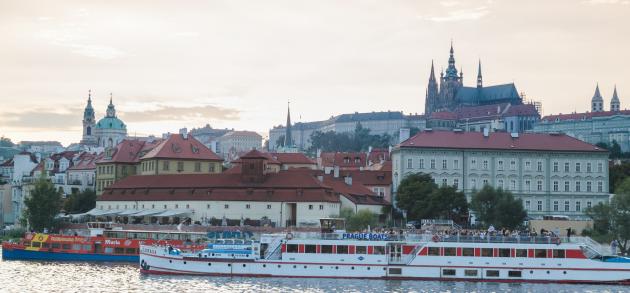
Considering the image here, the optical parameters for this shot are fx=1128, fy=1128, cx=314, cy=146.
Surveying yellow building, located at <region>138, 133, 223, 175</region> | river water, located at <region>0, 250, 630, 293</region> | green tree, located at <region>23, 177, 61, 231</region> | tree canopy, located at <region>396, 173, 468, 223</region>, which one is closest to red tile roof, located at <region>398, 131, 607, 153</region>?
tree canopy, located at <region>396, 173, 468, 223</region>

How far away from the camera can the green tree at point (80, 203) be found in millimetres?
126312

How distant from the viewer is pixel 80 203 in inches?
5005

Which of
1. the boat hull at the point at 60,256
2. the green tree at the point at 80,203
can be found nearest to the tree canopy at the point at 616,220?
the boat hull at the point at 60,256

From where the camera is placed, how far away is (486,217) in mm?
103938

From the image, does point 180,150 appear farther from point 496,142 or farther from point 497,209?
point 497,209

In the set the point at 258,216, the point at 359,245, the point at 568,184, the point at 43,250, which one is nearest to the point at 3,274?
the point at 43,250

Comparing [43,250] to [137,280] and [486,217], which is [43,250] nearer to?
[137,280]

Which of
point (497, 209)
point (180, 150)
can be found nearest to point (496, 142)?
point (497, 209)

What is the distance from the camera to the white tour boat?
7444cm

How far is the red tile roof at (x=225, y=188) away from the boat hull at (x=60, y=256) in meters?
17.2

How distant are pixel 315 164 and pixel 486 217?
4279 centimetres

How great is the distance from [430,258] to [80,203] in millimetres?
62585

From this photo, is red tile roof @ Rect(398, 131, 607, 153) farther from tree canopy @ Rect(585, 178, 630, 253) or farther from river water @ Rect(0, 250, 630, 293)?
river water @ Rect(0, 250, 630, 293)

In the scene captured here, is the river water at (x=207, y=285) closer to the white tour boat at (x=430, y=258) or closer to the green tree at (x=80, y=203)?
the white tour boat at (x=430, y=258)
